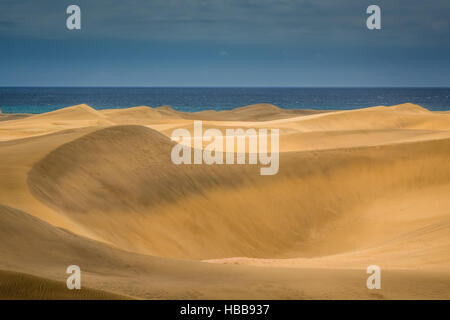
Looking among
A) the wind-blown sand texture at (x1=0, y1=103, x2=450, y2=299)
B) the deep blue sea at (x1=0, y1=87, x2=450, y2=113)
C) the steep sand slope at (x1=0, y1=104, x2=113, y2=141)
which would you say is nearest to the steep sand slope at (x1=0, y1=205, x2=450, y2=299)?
the wind-blown sand texture at (x1=0, y1=103, x2=450, y2=299)

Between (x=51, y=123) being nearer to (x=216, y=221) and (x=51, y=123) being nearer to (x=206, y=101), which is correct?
(x=216, y=221)

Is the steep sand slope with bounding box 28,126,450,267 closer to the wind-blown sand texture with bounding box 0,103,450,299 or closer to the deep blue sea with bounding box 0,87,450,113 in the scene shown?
the wind-blown sand texture with bounding box 0,103,450,299

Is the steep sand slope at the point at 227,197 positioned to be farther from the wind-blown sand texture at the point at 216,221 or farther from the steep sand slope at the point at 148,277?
the steep sand slope at the point at 148,277

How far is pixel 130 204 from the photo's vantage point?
10500 mm

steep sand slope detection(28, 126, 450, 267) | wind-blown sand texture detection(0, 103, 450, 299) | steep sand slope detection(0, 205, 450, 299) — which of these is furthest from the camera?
steep sand slope detection(28, 126, 450, 267)

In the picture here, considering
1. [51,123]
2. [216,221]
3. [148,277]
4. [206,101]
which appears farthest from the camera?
[206,101]

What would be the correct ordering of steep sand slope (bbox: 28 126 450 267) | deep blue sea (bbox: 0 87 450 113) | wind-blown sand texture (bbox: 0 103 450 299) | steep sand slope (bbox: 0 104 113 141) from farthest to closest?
deep blue sea (bbox: 0 87 450 113), steep sand slope (bbox: 0 104 113 141), steep sand slope (bbox: 28 126 450 267), wind-blown sand texture (bbox: 0 103 450 299)

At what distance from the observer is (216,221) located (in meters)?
11.4

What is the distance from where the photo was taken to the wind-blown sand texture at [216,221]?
4.53 metres

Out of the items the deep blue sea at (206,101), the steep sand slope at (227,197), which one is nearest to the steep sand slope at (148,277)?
the steep sand slope at (227,197)

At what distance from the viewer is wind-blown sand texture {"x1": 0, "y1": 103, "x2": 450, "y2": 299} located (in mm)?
4527

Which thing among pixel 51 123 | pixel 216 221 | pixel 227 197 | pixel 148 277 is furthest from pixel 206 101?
pixel 148 277

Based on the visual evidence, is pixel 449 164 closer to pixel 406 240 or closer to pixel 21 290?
pixel 406 240
